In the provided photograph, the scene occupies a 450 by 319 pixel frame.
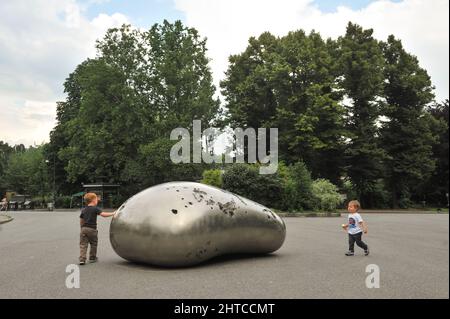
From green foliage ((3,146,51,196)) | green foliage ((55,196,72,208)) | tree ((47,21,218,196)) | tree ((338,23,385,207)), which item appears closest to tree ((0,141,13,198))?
green foliage ((3,146,51,196))

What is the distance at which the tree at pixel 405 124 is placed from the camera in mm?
48281

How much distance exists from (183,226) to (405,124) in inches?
1830

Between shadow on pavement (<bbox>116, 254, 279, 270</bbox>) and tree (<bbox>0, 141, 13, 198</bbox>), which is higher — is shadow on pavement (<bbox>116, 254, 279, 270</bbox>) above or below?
below

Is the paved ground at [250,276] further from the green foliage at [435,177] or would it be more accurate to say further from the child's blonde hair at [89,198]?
the green foliage at [435,177]

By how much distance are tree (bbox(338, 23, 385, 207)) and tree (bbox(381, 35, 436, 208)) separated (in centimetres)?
183

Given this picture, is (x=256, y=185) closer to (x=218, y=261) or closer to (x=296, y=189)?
(x=296, y=189)

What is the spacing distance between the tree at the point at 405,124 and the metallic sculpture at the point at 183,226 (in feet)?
135

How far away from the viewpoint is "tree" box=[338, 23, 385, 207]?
46769 millimetres

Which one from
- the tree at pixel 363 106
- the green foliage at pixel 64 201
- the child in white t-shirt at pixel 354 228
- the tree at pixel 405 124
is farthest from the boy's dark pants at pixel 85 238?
the green foliage at pixel 64 201

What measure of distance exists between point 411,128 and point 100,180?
3734 centimetres

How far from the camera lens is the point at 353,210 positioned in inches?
422

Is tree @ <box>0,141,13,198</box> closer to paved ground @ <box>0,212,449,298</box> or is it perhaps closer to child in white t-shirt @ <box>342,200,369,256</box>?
paved ground @ <box>0,212,449,298</box>

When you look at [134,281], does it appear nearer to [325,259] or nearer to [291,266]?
[291,266]
